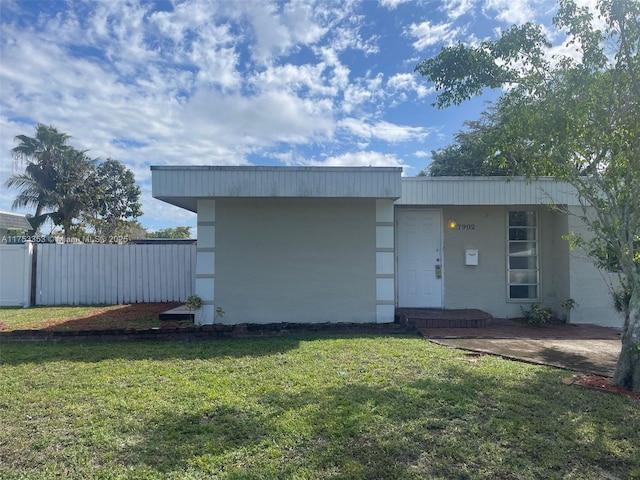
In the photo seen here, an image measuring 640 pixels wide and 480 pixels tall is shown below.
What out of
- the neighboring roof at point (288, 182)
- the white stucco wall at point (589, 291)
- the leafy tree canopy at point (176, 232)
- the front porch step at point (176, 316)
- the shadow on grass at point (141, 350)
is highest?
the leafy tree canopy at point (176, 232)

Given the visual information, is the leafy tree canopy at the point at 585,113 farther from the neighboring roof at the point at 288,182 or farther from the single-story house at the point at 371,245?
the neighboring roof at the point at 288,182

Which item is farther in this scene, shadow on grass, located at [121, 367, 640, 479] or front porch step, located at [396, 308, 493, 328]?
front porch step, located at [396, 308, 493, 328]

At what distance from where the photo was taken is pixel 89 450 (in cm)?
299

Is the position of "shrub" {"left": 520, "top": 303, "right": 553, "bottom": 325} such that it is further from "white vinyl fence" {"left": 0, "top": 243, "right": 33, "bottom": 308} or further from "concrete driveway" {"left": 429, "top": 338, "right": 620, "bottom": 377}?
"white vinyl fence" {"left": 0, "top": 243, "right": 33, "bottom": 308}

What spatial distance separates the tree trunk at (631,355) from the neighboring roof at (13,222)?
2485 centimetres

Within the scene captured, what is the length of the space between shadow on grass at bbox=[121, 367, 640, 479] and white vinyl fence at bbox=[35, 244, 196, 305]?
819 centimetres

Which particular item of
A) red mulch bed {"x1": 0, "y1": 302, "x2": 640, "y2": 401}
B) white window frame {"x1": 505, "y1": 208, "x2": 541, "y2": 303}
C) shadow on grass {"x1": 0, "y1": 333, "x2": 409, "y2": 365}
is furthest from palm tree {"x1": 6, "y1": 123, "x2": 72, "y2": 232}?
white window frame {"x1": 505, "y1": 208, "x2": 541, "y2": 303}

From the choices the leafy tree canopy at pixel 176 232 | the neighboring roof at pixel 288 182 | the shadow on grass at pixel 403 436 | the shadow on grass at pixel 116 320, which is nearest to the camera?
the shadow on grass at pixel 403 436

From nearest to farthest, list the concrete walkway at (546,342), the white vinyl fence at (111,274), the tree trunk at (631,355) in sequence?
the tree trunk at (631,355)
the concrete walkway at (546,342)
the white vinyl fence at (111,274)

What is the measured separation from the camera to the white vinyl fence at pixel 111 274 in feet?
35.7

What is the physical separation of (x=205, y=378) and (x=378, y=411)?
2123 millimetres

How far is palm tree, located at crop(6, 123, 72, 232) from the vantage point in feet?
68.2

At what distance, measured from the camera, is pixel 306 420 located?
11.3ft

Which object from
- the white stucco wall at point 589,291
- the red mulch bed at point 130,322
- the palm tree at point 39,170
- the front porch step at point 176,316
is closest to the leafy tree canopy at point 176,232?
the palm tree at point 39,170
